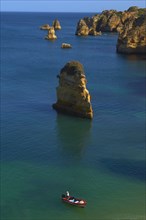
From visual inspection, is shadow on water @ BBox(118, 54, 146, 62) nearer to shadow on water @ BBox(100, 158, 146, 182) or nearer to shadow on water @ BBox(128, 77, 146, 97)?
shadow on water @ BBox(128, 77, 146, 97)

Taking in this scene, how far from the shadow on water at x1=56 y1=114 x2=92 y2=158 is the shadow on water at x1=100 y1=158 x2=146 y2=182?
4021 millimetres

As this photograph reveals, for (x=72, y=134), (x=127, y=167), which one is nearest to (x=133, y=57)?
(x=72, y=134)

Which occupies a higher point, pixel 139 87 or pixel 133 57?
pixel 133 57

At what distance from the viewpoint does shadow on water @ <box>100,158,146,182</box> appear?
45094mm

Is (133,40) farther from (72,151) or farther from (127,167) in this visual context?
(127,167)

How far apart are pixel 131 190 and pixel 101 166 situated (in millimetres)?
5958

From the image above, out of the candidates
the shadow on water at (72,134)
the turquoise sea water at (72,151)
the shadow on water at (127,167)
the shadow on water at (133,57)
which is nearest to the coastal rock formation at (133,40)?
the shadow on water at (133,57)

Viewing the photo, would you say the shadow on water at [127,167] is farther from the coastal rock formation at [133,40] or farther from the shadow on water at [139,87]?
the coastal rock formation at [133,40]

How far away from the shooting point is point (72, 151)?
170 ft

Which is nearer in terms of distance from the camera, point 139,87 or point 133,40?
point 139,87

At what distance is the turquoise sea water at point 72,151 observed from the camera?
39312 millimetres

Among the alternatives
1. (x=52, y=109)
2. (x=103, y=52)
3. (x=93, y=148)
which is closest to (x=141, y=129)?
(x=93, y=148)

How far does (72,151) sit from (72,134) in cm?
628

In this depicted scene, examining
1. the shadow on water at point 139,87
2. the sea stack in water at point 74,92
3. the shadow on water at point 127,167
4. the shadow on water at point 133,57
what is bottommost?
the shadow on water at point 127,167
